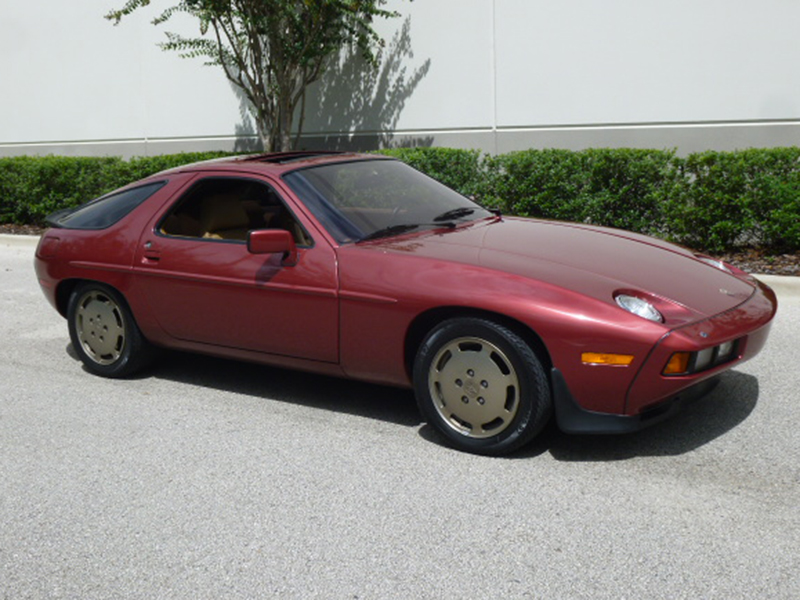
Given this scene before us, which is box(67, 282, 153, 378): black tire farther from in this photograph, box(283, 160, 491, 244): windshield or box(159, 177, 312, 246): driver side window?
box(283, 160, 491, 244): windshield

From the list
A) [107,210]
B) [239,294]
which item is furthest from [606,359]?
[107,210]

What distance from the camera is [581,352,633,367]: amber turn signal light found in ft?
13.9

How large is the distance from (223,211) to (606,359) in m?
2.69

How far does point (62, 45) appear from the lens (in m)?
17.2

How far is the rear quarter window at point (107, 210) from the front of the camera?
6148 mm

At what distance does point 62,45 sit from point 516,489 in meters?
15.4

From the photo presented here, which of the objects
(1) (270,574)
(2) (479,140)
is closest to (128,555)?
(1) (270,574)

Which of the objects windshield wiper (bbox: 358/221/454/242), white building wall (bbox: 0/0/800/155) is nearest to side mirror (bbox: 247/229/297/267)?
windshield wiper (bbox: 358/221/454/242)

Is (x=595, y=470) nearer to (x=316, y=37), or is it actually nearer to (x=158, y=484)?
(x=158, y=484)

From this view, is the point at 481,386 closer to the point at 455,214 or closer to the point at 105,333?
the point at 455,214

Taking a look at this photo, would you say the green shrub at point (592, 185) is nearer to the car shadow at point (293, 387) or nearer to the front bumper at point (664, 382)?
the car shadow at point (293, 387)

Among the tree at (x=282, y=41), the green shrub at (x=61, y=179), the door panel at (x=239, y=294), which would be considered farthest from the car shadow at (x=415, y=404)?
the green shrub at (x=61, y=179)

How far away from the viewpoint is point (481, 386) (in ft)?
15.0

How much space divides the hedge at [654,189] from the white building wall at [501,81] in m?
1.44
